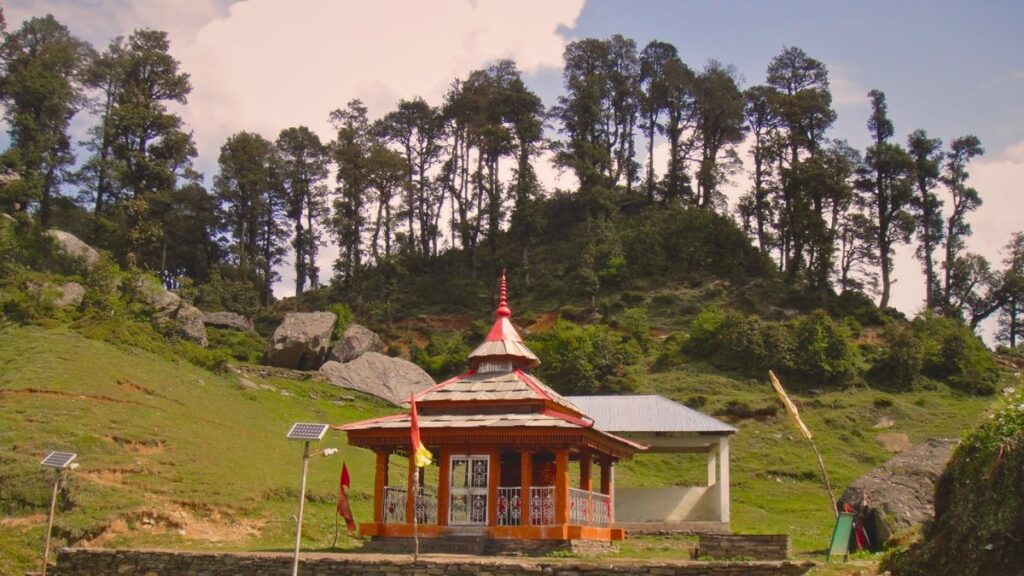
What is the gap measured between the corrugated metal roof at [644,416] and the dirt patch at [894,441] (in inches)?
458

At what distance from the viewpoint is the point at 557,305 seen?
2414 inches

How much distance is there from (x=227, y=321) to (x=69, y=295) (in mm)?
14854

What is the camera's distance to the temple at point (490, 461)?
2152 cm

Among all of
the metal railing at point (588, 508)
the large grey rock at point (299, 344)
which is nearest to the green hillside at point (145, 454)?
the metal railing at point (588, 508)

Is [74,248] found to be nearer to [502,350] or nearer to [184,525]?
[184,525]

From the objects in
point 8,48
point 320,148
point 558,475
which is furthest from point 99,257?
point 558,475

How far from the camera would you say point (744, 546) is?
62.1ft

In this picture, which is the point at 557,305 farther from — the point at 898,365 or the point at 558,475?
the point at 558,475

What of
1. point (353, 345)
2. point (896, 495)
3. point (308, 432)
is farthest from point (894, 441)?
point (308, 432)

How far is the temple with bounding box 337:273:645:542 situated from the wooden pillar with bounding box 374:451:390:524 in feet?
0.08

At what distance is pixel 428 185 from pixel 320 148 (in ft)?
29.7

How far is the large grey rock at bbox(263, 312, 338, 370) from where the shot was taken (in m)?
51.1

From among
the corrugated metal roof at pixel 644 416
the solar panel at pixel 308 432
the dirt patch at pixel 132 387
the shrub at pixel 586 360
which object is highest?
the shrub at pixel 586 360

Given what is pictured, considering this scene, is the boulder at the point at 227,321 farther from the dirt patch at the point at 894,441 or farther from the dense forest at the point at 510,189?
the dirt patch at the point at 894,441
